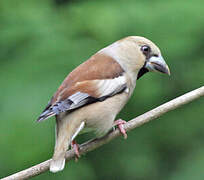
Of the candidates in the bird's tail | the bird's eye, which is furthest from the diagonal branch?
the bird's eye

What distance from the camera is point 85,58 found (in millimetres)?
7164

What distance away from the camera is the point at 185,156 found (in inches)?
306

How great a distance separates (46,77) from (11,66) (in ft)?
1.64

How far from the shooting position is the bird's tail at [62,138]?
208 inches

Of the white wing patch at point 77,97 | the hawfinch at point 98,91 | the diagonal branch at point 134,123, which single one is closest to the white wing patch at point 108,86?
the hawfinch at point 98,91

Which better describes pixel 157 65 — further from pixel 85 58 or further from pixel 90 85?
pixel 85 58

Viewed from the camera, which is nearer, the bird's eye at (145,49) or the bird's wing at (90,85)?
the bird's wing at (90,85)

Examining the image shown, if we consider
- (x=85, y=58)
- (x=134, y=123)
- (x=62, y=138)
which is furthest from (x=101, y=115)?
(x=85, y=58)

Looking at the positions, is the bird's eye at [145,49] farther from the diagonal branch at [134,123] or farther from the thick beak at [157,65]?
the diagonal branch at [134,123]

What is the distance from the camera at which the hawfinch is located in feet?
18.0

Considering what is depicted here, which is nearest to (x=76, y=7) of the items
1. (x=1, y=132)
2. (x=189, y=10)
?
(x=189, y=10)

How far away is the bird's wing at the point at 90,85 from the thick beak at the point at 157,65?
13.4 inches

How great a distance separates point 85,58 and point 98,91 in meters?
1.44

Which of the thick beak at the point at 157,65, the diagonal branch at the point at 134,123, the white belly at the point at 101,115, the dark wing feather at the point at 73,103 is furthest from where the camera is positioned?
the thick beak at the point at 157,65
